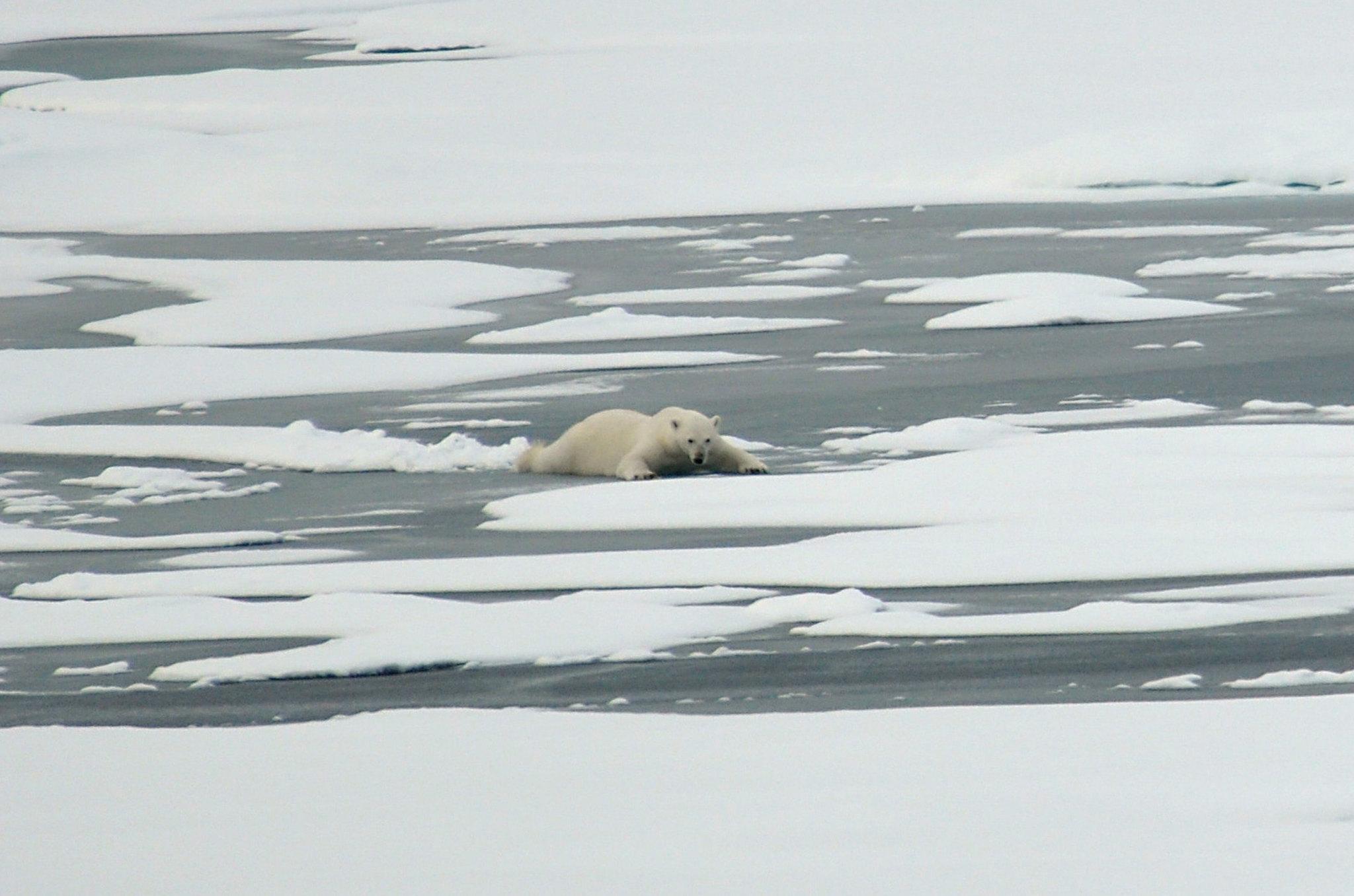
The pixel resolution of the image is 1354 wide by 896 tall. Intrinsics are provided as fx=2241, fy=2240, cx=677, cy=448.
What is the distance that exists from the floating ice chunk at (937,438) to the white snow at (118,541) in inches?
116

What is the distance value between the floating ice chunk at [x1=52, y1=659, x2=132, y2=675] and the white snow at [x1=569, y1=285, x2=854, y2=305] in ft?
38.0

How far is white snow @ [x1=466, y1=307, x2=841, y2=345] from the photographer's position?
51.2 feet

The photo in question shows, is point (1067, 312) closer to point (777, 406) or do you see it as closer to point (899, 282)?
point (899, 282)

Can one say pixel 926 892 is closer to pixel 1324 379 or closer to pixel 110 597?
pixel 110 597

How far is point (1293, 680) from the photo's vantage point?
552 cm

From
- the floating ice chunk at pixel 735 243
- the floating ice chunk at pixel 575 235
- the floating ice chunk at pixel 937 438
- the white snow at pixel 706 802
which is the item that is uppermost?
the white snow at pixel 706 802

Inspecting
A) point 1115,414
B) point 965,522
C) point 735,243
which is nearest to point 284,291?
point 735,243

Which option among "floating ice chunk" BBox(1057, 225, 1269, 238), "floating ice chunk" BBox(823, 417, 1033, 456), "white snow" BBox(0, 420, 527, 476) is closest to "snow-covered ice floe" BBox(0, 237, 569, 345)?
"white snow" BBox(0, 420, 527, 476)

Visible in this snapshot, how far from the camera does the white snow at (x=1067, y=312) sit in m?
15.2

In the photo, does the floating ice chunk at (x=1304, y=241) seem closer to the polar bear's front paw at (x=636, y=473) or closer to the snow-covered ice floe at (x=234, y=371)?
the snow-covered ice floe at (x=234, y=371)

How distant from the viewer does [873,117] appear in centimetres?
3241

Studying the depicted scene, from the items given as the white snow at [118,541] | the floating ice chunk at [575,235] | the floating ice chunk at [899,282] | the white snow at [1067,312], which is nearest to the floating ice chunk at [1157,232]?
the floating ice chunk at [899,282]

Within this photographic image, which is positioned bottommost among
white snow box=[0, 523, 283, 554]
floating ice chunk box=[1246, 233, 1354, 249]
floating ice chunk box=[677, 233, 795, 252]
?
floating ice chunk box=[677, 233, 795, 252]

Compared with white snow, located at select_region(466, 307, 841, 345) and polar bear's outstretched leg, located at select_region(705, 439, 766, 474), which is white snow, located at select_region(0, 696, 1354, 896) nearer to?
polar bear's outstretched leg, located at select_region(705, 439, 766, 474)
